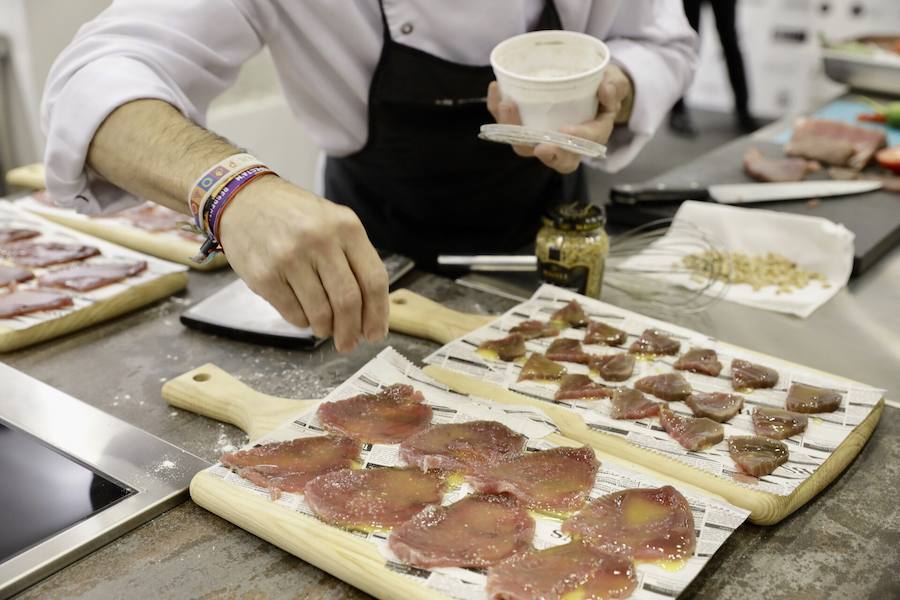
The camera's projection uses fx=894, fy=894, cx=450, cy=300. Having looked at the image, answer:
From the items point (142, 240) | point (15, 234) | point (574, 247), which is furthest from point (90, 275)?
point (574, 247)

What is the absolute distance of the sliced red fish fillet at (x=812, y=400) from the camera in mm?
1392

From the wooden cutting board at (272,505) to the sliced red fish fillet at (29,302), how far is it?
40cm

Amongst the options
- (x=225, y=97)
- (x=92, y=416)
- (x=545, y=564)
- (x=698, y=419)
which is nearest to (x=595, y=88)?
(x=698, y=419)

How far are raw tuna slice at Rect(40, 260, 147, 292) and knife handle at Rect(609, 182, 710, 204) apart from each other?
1112 mm

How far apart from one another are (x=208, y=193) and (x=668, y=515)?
751 mm

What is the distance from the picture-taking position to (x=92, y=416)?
1387 millimetres

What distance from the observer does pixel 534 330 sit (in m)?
1.63

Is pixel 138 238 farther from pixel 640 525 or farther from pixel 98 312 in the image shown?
pixel 640 525

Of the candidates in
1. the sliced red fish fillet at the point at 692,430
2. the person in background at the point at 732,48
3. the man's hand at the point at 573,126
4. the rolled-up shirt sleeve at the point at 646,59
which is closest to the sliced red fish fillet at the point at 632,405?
the sliced red fish fillet at the point at 692,430

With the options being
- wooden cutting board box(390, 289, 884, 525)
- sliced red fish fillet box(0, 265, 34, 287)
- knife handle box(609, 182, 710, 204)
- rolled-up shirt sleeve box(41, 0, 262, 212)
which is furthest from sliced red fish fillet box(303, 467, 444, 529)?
knife handle box(609, 182, 710, 204)

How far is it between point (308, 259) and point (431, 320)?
1.85 ft

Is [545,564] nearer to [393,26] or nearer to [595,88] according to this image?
[595,88]

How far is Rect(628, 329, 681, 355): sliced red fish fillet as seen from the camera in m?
1.56

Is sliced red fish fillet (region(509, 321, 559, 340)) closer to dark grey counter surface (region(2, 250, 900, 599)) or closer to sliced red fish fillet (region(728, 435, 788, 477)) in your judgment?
dark grey counter surface (region(2, 250, 900, 599))
